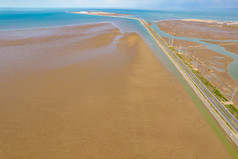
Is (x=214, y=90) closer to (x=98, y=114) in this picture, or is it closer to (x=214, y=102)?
(x=214, y=102)

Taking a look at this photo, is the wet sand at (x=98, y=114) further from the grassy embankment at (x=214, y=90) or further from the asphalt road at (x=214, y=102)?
the grassy embankment at (x=214, y=90)

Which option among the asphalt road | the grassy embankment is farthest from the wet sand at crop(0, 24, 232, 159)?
the grassy embankment

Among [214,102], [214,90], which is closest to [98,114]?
[214,102]

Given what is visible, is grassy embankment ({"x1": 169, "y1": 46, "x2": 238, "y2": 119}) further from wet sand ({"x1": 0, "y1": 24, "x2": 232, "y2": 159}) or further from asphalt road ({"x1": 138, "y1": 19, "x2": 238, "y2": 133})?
wet sand ({"x1": 0, "y1": 24, "x2": 232, "y2": 159})

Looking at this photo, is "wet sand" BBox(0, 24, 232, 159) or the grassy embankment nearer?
"wet sand" BBox(0, 24, 232, 159)

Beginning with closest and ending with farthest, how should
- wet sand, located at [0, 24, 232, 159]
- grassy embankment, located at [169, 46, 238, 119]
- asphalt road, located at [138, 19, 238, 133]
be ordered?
wet sand, located at [0, 24, 232, 159], asphalt road, located at [138, 19, 238, 133], grassy embankment, located at [169, 46, 238, 119]

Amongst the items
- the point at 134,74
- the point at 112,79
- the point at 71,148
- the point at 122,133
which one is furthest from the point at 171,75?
the point at 71,148

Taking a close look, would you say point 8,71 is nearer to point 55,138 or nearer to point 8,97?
point 8,97

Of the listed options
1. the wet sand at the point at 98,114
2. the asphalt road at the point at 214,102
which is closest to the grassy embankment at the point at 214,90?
the asphalt road at the point at 214,102

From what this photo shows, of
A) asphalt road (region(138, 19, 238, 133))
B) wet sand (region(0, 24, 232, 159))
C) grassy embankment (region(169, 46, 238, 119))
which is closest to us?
wet sand (region(0, 24, 232, 159))
